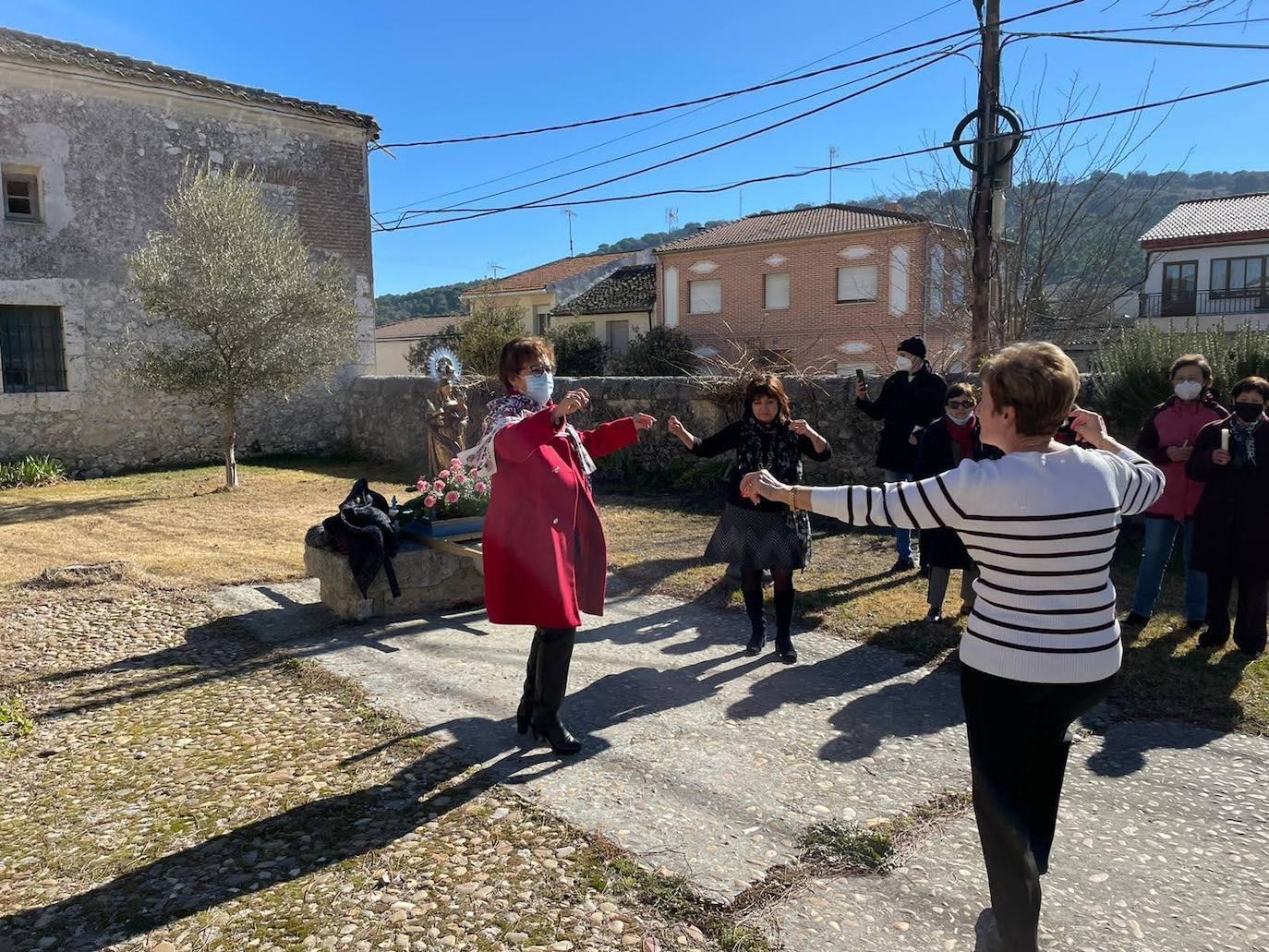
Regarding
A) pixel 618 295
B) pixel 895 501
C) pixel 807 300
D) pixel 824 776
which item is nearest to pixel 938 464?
pixel 824 776

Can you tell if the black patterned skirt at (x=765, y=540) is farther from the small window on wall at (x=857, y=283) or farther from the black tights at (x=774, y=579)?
the small window on wall at (x=857, y=283)

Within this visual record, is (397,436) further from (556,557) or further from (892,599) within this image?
(556,557)

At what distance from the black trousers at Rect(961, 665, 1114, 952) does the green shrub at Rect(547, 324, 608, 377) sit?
2986 cm

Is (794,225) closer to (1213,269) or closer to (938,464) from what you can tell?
(1213,269)

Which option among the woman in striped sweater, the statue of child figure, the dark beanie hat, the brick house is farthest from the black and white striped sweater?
the brick house

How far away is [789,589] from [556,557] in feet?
6.38

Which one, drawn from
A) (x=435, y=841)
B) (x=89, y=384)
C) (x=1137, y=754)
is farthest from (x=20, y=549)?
(x=1137, y=754)

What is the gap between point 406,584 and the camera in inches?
250

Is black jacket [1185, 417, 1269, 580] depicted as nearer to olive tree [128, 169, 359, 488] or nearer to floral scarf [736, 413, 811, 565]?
floral scarf [736, 413, 811, 565]

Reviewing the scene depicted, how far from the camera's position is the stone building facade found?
13.8 m

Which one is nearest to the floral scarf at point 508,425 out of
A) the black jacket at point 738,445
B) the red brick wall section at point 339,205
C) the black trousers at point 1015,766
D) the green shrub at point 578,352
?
the black jacket at point 738,445

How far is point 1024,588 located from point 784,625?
3.12 meters

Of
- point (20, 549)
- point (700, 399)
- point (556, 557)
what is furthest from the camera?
point (700, 399)

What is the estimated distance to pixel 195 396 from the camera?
51.3 ft
